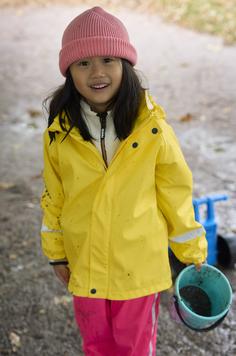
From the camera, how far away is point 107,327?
1983 mm

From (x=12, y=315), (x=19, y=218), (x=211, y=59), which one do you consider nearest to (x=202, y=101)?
(x=211, y=59)

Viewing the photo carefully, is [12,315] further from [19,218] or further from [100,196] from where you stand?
[100,196]

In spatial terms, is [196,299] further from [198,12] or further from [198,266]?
[198,12]

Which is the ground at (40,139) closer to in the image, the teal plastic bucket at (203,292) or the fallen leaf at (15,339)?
the fallen leaf at (15,339)

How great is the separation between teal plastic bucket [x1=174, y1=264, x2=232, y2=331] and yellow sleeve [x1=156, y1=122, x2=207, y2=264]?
9 centimetres

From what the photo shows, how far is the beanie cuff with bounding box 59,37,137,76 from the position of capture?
166cm

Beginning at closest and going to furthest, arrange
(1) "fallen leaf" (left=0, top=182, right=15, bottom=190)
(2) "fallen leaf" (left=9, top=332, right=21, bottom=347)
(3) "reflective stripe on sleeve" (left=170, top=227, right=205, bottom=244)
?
1. (3) "reflective stripe on sleeve" (left=170, top=227, right=205, bottom=244)
2. (2) "fallen leaf" (left=9, top=332, right=21, bottom=347)
3. (1) "fallen leaf" (left=0, top=182, right=15, bottom=190)

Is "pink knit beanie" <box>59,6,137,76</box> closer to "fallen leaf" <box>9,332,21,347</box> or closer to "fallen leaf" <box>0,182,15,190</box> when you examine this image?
"fallen leaf" <box>9,332,21,347</box>

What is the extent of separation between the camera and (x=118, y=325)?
1.91 metres

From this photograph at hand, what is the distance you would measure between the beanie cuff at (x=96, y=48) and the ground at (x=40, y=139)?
210 mm

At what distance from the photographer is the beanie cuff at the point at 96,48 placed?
5.44 ft

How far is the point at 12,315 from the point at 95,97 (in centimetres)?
153

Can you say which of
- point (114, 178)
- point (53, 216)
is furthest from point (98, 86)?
point (53, 216)

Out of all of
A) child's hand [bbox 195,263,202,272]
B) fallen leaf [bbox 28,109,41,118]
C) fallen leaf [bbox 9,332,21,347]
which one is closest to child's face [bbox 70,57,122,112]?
child's hand [bbox 195,263,202,272]
